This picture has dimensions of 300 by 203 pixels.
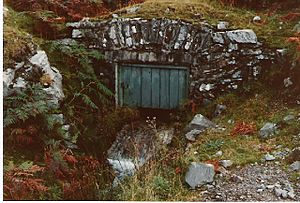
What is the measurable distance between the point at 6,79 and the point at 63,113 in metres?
0.72

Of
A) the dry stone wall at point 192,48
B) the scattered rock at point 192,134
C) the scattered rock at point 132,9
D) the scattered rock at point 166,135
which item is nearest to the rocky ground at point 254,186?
the scattered rock at point 192,134

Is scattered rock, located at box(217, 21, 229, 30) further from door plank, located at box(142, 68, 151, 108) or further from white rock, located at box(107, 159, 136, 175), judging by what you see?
white rock, located at box(107, 159, 136, 175)

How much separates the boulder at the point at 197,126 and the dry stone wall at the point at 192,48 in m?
0.38

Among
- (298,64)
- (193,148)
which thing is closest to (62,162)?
(193,148)

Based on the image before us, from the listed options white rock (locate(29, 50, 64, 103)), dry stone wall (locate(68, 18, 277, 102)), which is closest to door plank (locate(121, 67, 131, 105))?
dry stone wall (locate(68, 18, 277, 102))

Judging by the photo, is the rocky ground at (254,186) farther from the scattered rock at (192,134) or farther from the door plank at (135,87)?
the door plank at (135,87)

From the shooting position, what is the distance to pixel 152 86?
5.87 meters

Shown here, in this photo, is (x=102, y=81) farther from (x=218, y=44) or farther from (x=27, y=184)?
(x=27, y=184)

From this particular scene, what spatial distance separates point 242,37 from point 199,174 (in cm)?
184

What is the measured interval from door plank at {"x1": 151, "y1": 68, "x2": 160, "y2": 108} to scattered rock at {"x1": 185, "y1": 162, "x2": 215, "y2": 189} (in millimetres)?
1585

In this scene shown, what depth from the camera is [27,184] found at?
4242mm

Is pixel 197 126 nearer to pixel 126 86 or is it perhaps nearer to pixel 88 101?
pixel 126 86

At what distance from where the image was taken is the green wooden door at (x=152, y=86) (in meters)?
5.75

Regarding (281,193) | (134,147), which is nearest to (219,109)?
(134,147)
